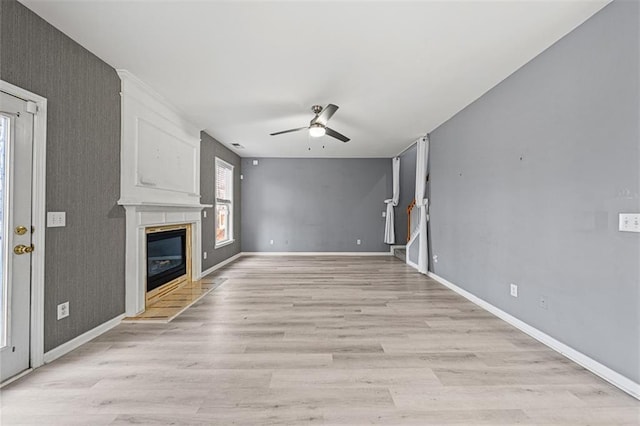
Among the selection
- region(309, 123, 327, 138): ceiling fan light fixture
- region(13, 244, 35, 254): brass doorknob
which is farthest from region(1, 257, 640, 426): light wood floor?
region(309, 123, 327, 138): ceiling fan light fixture

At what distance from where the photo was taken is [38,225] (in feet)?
7.02

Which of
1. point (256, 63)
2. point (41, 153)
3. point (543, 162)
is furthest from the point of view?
point (256, 63)

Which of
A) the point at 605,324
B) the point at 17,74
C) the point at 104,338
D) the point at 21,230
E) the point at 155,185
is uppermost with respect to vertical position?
the point at 17,74

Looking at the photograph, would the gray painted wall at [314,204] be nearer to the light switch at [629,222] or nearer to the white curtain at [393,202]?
the white curtain at [393,202]

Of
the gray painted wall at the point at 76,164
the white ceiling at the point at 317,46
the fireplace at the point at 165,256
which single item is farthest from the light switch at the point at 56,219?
the white ceiling at the point at 317,46

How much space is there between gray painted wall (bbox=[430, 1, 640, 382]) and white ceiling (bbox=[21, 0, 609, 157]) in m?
0.28

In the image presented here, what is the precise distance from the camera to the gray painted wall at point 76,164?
2090 mm

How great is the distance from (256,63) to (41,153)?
1.93 metres

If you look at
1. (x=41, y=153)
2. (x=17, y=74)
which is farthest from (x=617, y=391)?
(x=17, y=74)

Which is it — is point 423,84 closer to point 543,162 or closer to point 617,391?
point 543,162

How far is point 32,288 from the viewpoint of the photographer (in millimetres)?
2111

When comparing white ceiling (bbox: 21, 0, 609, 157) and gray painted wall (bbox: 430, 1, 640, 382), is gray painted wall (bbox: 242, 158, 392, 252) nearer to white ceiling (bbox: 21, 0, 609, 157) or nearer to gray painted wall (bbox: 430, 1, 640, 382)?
white ceiling (bbox: 21, 0, 609, 157)

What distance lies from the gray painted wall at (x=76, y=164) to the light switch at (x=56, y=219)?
0.04 m

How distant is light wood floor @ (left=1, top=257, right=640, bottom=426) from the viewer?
1.67 m
